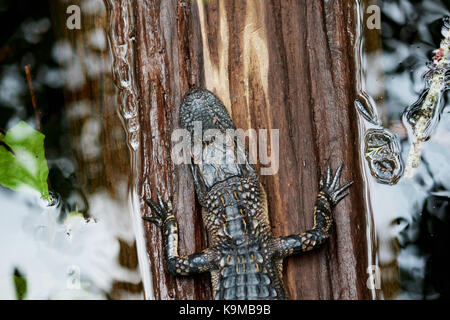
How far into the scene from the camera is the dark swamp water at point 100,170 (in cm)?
399

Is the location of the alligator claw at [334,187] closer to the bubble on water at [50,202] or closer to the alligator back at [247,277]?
the alligator back at [247,277]

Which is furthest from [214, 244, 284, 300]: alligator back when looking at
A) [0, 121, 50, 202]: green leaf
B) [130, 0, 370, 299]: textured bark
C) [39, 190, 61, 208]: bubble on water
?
[0, 121, 50, 202]: green leaf

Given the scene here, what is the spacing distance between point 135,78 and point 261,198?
66.4 inches

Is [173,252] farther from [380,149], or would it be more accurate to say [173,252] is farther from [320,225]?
[380,149]

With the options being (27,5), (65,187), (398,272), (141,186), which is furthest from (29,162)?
(398,272)

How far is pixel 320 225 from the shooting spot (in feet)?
12.0

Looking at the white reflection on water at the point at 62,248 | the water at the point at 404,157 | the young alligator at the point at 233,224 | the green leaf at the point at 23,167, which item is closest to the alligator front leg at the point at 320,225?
the young alligator at the point at 233,224

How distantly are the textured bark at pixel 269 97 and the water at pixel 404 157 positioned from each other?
18 cm

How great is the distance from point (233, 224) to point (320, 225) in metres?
0.74

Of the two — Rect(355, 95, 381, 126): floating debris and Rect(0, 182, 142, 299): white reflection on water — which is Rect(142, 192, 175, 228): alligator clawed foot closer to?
Rect(0, 182, 142, 299): white reflection on water

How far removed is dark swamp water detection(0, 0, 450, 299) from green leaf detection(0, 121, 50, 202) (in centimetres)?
9

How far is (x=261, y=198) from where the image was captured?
371 cm

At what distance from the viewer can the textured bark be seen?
3797 millimetres

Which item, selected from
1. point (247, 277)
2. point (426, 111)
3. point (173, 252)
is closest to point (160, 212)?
point (173, 252)
